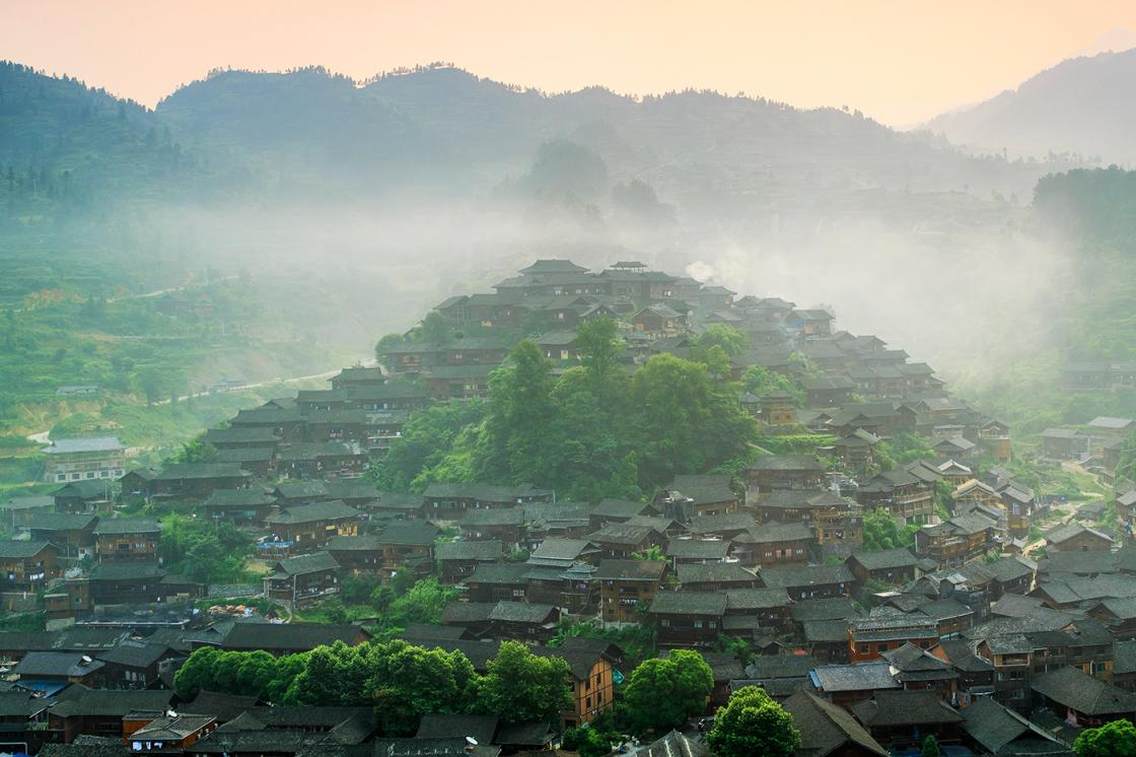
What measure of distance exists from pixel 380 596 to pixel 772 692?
13.9m

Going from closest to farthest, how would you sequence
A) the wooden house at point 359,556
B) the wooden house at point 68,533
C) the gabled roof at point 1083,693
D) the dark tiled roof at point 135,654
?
1. the gabled roof at point 1083,693
2. the dark tiled roof at point 135,654
3. the wooden house at point 359,556
4. the wooden house at point 68,533

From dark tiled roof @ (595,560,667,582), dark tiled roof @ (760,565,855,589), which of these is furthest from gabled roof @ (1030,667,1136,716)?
dark tiled roof @ (595,560,667,582)

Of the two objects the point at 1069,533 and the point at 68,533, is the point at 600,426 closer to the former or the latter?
the point at 1069,533

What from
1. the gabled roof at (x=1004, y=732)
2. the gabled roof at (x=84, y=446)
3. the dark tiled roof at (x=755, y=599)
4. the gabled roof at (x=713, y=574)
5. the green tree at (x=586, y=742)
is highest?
the gabled roof at (x=713, y=574)

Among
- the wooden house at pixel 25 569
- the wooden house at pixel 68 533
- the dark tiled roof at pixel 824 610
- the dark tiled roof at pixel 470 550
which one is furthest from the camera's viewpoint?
the wooden house at pixel 68 533

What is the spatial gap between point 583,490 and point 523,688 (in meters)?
12.8

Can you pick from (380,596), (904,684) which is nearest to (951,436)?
(904,684)

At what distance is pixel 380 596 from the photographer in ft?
125

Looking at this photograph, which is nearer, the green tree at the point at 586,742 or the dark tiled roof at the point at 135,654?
the green tree at the point at 586,742

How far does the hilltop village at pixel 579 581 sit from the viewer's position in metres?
29.5

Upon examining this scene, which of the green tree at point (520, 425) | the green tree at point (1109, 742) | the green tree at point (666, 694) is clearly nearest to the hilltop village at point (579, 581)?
the green tree at point (666, 694)

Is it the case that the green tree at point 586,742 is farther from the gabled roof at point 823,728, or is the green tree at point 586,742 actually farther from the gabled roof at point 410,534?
the gabled roof at point 410,534

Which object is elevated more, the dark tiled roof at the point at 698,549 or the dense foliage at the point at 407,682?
the dark tiled roof at the point at 698,549

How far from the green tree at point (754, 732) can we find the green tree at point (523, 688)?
4.39 m
